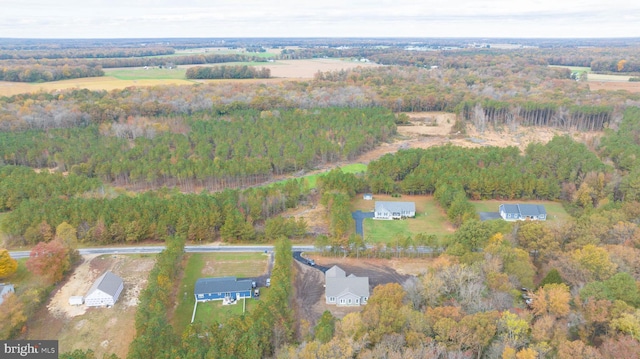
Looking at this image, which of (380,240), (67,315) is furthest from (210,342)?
(380,240)

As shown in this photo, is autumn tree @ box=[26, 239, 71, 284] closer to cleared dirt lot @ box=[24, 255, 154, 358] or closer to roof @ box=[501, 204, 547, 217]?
cleared dirt lot @ box=[24, 255, 154, 358]

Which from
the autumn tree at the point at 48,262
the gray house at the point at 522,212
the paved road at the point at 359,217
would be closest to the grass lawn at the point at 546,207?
the gray house at the point at 522,212

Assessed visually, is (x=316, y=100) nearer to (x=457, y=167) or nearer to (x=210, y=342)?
(x=457, y=167)

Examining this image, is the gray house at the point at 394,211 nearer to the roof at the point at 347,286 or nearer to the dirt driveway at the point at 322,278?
the dirt driveway at the point at 322,278

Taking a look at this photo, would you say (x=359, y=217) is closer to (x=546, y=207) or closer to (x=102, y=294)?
(x=546, y=207)

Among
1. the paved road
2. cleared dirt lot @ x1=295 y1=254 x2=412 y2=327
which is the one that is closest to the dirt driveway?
cleared dirt lot @ x1=295 y1=254 x2=412 y2=327

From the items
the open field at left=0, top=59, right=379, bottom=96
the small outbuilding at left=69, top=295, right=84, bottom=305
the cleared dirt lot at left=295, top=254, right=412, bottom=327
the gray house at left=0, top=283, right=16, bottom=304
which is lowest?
the cleared dirt lot at left=295, top=254, right=412, bottom=327

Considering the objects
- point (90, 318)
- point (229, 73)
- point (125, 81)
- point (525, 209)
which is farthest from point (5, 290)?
point (229, 73)
